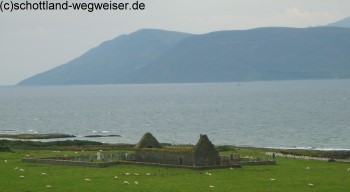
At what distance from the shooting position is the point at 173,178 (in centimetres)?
→ 6581

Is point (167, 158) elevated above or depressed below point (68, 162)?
above

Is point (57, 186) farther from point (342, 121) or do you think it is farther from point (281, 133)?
point (342, 121)

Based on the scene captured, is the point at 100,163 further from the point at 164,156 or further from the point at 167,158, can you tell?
the point at 167,158

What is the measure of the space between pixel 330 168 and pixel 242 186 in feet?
58.8

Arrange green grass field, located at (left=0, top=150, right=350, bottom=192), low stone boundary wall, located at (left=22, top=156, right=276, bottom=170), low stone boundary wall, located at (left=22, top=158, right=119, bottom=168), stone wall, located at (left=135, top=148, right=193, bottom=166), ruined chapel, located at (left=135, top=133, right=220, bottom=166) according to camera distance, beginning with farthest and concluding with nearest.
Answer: stone wall, located at (left=135, top=148, right=193, bottom=166), low stone boundary wall, located at (left=22, top=158, right=119, bottom=168), ruined chapel, located at (left=135, top=133, right=220, bottom=166), low stone boundary wall, located at (left=22, top=156, right=276, bottom=170), green grass field, located at (left=0, top=150, right=350, bottom=192)

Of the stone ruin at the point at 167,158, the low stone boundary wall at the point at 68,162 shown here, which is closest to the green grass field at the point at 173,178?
the low stone boundary wall at the point at 68,162

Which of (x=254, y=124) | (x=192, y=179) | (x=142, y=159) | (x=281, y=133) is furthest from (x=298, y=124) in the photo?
(x=192, y=179)

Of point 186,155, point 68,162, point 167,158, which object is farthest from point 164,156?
point 68,162

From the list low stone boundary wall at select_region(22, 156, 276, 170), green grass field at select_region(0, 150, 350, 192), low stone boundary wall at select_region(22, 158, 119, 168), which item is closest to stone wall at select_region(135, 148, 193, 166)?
low stone boundary wall at select_region(22, 156, 276, 170)

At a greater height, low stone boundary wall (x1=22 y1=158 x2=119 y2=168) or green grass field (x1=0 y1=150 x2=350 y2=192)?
low stone boundary wall (x1=22 y1=158 x2=119 y2=168)

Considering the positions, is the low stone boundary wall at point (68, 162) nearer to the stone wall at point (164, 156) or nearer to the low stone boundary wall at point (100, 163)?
the low stone boundary wall at point (100, 163)

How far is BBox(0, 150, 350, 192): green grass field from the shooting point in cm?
5881

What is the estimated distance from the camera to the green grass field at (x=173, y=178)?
5881cm

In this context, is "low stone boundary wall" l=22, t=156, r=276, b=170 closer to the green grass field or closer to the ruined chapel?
the green grass field
